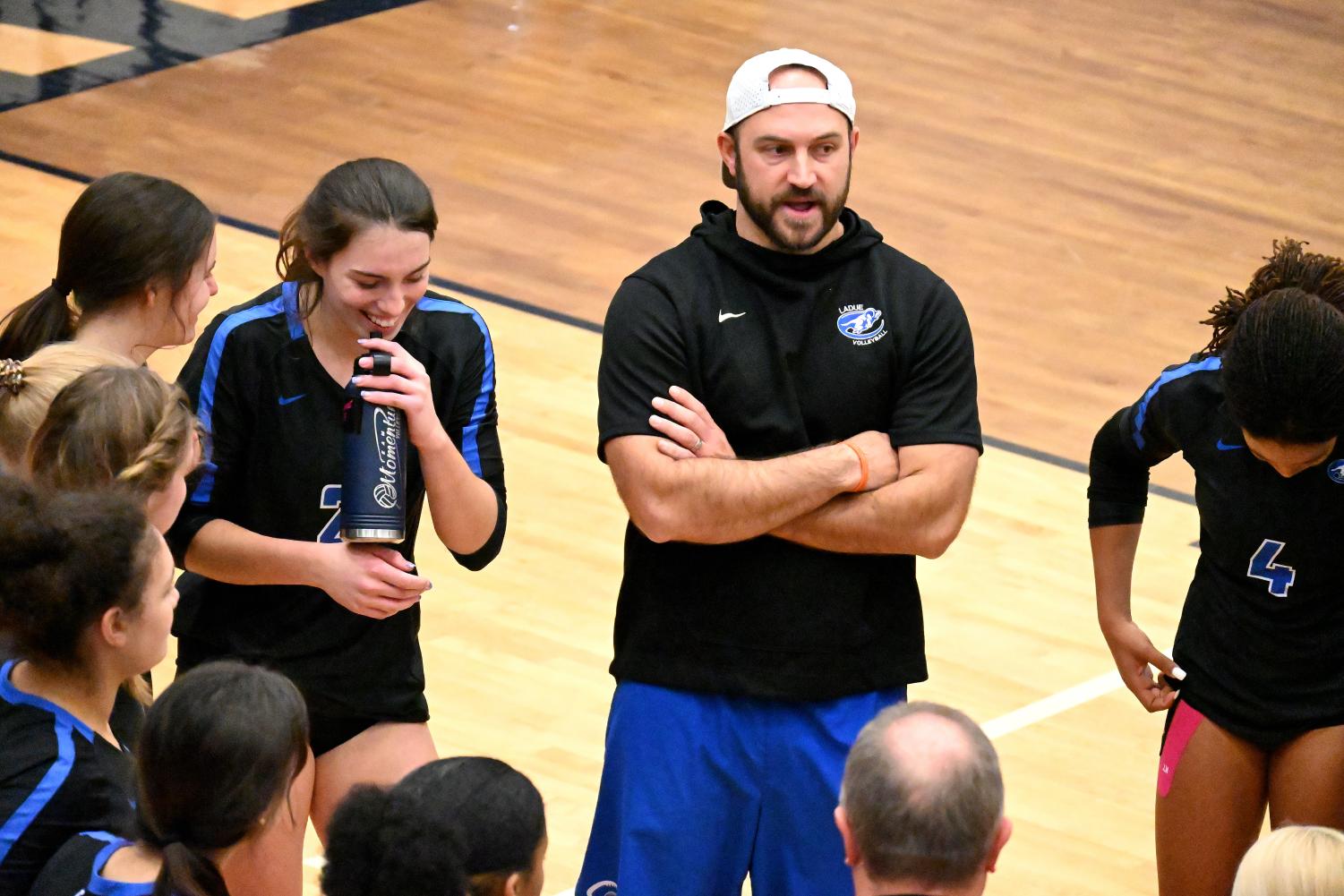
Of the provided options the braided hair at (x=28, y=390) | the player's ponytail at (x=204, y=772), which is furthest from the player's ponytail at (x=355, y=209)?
the player's ponytail at (x=204, y=772)

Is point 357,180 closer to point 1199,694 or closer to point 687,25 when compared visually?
point 1199,694

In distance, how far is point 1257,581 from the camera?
13.0ft

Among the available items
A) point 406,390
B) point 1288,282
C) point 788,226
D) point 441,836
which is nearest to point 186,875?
point 441,836

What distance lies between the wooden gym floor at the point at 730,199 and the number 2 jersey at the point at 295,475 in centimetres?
136

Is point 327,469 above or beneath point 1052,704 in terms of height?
above

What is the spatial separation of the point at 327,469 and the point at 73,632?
0.81 metres

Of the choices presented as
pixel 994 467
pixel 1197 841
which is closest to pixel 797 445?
pixel 1197 841

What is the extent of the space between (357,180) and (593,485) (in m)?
3.48

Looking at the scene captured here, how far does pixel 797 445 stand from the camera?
12.5 feet

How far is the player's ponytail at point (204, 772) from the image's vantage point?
2758 mm

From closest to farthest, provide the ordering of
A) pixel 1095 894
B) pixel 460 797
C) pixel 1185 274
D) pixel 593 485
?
pixel 460 797 → pixel 1095 894 → pixel 593 485 → pixel 1185 274

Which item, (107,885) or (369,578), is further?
(369,578)

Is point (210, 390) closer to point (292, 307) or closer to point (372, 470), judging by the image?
point (292, 307)

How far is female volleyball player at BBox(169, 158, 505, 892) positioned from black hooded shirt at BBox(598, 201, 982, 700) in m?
0.32
